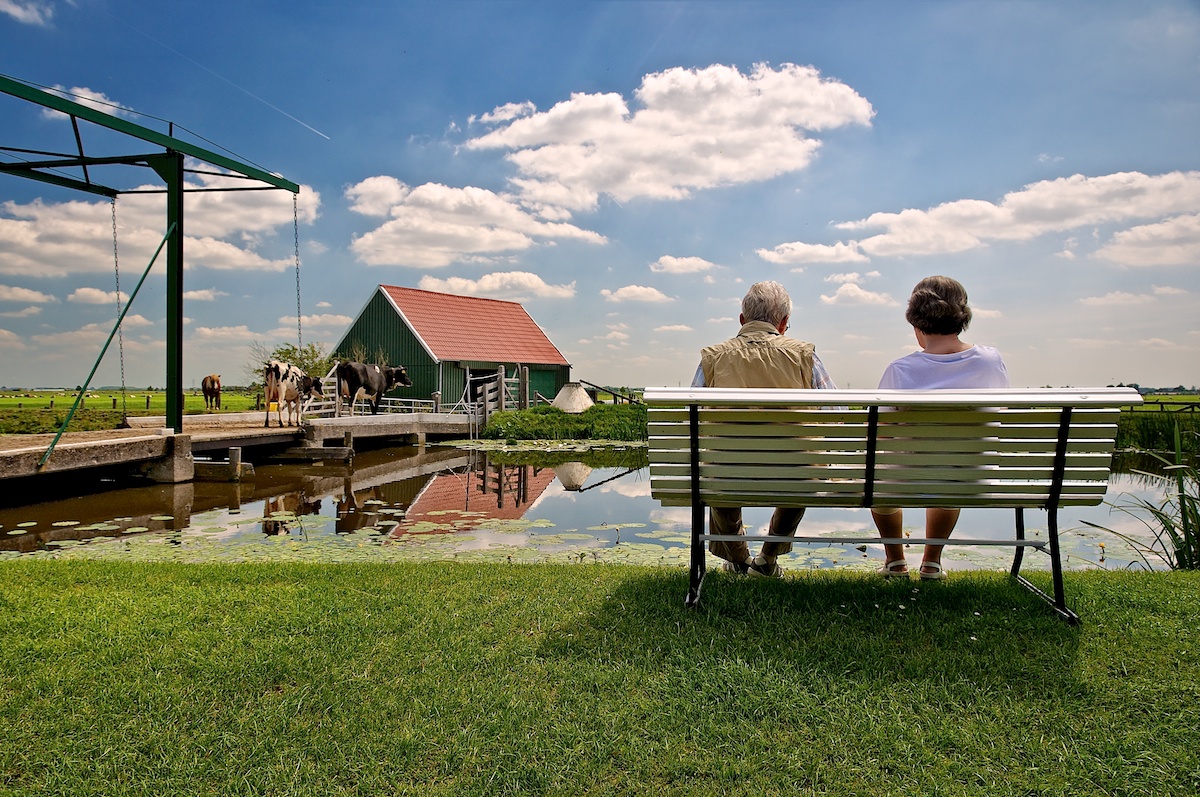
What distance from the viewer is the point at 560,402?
27.2 m

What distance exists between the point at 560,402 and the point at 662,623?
23.8 meters

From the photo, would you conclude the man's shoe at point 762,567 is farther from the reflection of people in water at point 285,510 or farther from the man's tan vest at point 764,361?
the reflection of people in water at point 285,510

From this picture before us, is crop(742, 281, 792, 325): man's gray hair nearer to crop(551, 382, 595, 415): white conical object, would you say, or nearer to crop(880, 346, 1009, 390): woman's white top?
crop(880, 346, 1009, 390): woman's white top

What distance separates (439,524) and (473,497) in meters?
2.62

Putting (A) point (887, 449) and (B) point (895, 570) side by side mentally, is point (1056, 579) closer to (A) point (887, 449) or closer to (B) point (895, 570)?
(B) point (895, 570)

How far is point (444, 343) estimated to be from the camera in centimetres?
2950

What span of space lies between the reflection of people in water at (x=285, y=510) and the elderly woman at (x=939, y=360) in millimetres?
6934

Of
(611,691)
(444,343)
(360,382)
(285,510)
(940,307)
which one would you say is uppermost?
(444,343)

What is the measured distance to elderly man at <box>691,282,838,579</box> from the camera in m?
4.01

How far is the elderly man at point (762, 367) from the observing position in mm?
4008

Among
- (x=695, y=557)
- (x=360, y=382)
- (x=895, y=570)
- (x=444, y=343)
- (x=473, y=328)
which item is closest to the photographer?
(x=695, y=557)

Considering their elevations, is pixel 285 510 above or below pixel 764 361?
below

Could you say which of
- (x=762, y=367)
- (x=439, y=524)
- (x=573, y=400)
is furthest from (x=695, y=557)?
(x=573, y=400)

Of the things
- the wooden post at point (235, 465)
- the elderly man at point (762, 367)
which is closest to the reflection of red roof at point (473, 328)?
the wooden post at point (235, 465)
